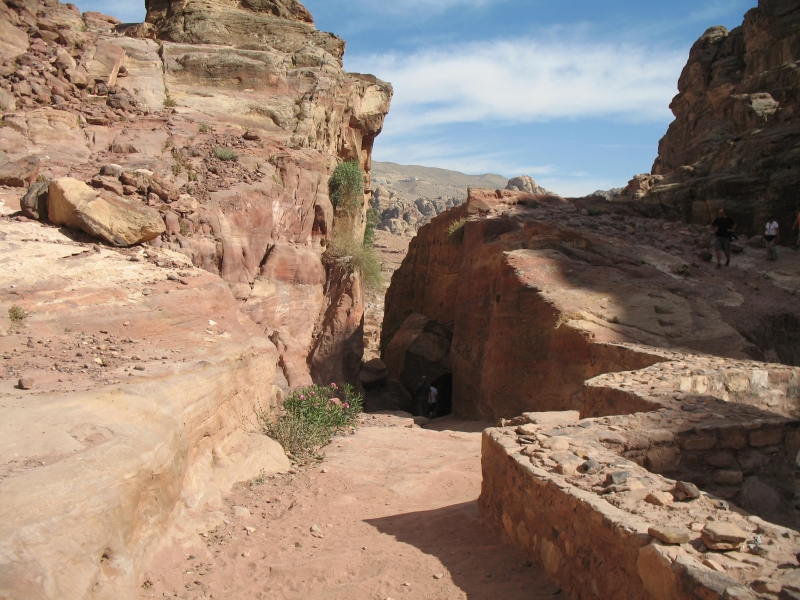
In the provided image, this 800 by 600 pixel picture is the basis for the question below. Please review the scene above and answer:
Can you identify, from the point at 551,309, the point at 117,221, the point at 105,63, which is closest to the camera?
the point at 117,221

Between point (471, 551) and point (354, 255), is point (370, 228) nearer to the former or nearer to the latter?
point (354, 255)

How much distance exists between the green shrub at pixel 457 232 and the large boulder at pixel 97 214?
999cm

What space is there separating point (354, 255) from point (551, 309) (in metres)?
4.85

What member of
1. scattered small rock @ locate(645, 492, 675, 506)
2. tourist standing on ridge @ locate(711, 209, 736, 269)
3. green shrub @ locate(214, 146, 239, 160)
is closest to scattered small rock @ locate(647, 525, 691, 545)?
scattered small rock @ locate(645, 492, 675, 506)

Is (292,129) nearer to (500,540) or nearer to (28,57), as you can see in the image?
(28,57)

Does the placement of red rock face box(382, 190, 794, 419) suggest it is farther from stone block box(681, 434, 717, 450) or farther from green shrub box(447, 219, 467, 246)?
stone block box(681, 434, 717, 450)

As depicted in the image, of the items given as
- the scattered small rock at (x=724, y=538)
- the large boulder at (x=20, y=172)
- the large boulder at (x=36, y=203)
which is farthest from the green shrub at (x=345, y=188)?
the scattered small rock at (x=724, y=538)

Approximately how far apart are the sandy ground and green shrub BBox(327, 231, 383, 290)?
21.7 ft

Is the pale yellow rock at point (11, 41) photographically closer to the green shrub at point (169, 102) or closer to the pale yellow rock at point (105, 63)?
the pale yellow rock at point (105, 63)

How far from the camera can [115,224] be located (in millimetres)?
8281

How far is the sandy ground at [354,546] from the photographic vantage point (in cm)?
427

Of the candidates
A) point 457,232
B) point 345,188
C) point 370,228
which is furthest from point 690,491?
point 370,228

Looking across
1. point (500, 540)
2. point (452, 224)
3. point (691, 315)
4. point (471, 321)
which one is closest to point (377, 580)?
point (500, 540)

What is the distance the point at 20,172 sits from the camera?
9312 mm
